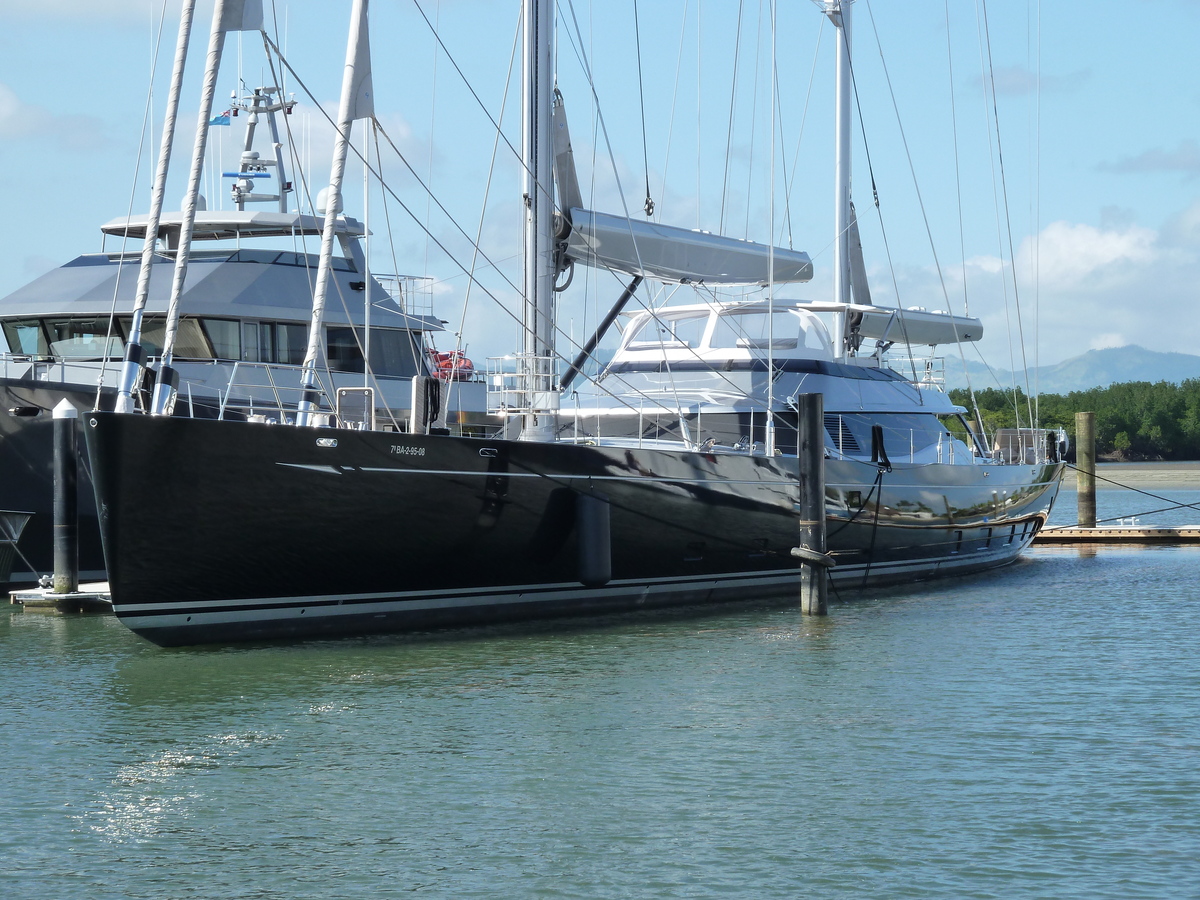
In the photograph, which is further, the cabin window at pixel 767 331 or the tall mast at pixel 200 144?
the cabin window at pixel 767 331

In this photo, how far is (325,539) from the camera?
12359 millimetres

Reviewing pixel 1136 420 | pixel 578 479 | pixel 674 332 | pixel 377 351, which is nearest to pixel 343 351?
pixel 377 351

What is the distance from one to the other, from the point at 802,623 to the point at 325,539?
5.57 meters

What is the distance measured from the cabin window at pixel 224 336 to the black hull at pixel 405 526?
25.8ft

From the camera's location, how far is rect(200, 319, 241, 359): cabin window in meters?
19.8

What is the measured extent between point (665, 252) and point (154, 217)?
6701mm

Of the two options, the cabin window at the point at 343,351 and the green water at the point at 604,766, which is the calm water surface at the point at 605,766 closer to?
the green water at the point at 604,766

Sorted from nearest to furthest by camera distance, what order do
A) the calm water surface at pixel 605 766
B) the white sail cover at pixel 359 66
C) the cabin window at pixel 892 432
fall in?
the calm water surface at pixel 605 766, the white sail cover at pixel 359 66, the cabin window at pixel 892 432

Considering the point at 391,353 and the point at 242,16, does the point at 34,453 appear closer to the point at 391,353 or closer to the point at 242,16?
the point at 391,353

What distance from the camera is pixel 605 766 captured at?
8.72 meters

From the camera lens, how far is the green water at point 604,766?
688 cm

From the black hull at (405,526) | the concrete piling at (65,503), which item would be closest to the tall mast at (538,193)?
the black hull at (405,526)

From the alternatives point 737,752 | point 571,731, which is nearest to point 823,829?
point 737,752

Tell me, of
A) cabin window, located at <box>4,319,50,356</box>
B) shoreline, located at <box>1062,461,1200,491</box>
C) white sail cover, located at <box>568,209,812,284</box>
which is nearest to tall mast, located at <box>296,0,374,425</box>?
white sail cover, located at <box>568,209,812,284</box>
